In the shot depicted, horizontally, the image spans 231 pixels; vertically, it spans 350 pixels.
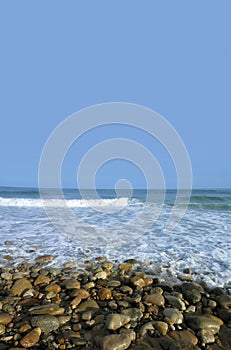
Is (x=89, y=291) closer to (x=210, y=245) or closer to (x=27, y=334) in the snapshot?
(x=27, y=334)

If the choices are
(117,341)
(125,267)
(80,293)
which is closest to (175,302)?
(117,341)

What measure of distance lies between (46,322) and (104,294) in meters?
0.83

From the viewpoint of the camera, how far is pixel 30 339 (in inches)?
86.3

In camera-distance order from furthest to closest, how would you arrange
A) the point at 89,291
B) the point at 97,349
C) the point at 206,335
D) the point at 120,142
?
the point at 120,142, the point at 89,291, the point at 206,335, the point at 97,349

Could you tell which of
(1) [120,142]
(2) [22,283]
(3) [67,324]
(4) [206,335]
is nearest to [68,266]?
(2) [22,283]

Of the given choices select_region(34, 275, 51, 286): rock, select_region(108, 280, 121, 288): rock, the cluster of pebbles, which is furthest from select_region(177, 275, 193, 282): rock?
select_region(34, 275, 51, 286): rock

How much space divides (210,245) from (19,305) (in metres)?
4.19

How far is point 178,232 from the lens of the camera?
22.3ft

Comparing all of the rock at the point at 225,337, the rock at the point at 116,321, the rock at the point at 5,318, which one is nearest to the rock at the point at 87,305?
the rock at the point at 116,321

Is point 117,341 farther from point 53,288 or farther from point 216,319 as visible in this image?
point 53,288

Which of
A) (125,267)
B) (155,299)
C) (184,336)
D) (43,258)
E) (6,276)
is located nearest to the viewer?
(184,336)

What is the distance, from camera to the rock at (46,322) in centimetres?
236

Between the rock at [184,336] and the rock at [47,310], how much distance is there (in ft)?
3.83

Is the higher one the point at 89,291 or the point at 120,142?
the point at 120,142
